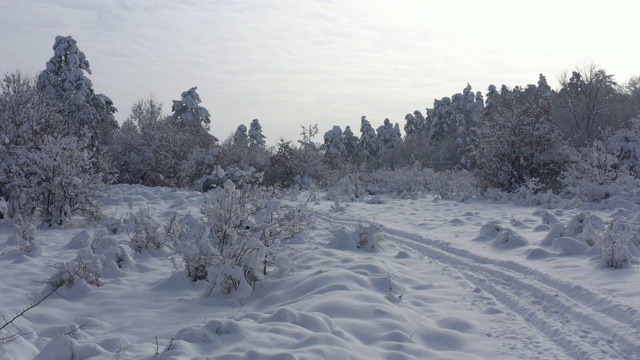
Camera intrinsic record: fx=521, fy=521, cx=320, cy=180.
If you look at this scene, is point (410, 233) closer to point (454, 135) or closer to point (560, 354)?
point (560, 354)

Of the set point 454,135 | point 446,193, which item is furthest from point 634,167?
point 454,135

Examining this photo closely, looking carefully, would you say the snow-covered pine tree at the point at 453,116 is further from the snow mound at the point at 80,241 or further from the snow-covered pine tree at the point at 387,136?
the snow mound at the point at 80,241

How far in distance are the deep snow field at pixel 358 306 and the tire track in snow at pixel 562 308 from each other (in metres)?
0.02

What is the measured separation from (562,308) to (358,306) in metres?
2.17

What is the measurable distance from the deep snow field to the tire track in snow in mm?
18

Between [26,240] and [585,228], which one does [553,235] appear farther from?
[26,240]

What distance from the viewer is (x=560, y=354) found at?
4359 mm

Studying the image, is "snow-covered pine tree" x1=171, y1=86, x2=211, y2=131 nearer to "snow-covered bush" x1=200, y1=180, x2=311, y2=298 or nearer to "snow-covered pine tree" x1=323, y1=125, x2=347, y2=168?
"snow-covered pine tree" x1=323, y1=125, x2=347, y2=168

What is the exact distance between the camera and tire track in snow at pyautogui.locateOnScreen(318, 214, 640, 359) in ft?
14.6

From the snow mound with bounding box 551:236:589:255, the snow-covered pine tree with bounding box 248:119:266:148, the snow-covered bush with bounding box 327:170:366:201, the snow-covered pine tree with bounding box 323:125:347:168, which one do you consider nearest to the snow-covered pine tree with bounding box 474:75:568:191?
the snow-covered bush with bounding box 327:170:366:201

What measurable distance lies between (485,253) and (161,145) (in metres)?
25.6

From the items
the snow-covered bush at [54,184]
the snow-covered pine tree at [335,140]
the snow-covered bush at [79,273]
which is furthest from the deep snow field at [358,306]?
the snow-covered pine tree at [335,140]

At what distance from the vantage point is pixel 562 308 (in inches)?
217

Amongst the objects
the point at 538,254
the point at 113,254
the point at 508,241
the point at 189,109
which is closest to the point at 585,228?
the point at 538,254
